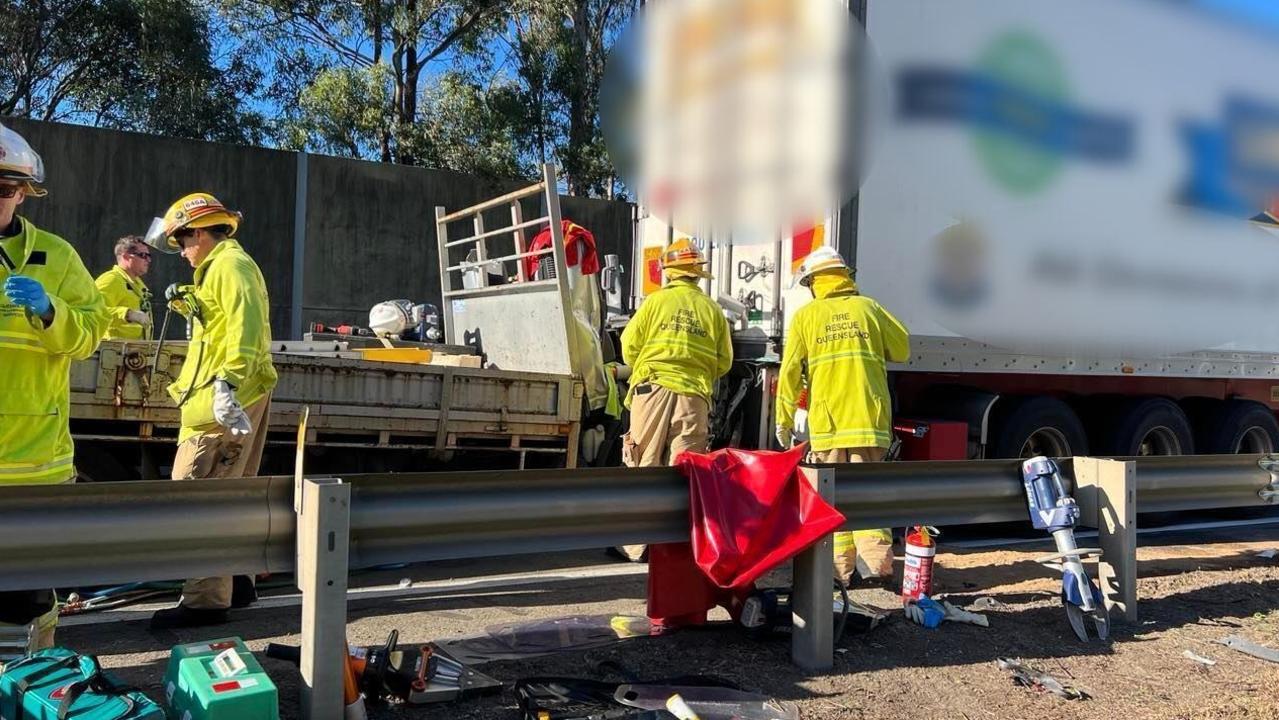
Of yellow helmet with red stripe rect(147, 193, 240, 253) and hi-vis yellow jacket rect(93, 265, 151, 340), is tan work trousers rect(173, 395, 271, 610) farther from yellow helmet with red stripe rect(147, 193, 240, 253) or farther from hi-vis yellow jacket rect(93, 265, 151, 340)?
hi-vis yellow jacket rect(93, 265, 151, 340)

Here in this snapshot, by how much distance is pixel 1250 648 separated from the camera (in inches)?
173

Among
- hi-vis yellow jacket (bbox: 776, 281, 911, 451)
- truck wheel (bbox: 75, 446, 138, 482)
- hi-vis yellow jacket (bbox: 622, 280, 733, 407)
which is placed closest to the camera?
truck wheel (bbox: 75, 446, 138, 482)

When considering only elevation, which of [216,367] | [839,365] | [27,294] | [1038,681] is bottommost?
[1038,681]

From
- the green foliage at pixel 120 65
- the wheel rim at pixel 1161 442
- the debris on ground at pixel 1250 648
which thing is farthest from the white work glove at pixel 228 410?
the green foliage at pixel 120 65

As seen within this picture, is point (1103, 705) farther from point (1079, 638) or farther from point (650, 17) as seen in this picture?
point (650, 17)

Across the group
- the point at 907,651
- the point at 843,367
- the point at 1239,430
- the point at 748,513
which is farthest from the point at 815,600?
the point at 1239,430

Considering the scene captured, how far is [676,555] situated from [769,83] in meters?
3.76

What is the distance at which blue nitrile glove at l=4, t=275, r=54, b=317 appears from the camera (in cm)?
309

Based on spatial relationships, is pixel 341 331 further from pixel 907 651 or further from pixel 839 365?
pixel 907 651

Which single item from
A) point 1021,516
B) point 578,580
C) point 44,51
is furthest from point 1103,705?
Answer: point 44,51

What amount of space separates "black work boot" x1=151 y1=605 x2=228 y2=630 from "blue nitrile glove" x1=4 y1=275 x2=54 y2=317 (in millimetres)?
1720

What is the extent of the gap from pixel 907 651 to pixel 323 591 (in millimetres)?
2337

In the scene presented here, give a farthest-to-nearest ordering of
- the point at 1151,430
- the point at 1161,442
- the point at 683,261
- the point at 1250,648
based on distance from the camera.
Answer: the point at 1161,442
the point at 1151,430
the point at 683,261
the point at 1250,648

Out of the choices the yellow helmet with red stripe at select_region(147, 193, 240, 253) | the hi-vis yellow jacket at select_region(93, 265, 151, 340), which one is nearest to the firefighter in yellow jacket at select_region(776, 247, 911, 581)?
the yellow helmet with red stripe at select_region(147, 193, 240, 253)
